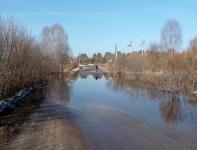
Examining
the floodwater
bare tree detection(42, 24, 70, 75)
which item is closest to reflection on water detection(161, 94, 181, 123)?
the floodwater

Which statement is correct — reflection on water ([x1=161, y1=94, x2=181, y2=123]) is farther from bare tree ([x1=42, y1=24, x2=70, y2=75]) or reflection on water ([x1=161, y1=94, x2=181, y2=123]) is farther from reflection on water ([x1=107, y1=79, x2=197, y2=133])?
bare tree ([x1=42, y1=24, x2=70, y2=75])

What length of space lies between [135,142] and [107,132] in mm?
1693

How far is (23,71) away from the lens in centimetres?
2559

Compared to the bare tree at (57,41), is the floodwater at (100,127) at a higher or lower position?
lower

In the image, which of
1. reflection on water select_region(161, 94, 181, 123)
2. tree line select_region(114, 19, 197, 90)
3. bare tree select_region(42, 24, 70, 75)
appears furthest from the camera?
bare tree select_region(42, 24, 70, 75)

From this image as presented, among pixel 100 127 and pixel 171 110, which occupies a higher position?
pixel 100 127

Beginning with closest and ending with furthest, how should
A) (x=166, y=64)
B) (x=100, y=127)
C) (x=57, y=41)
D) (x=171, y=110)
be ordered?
1. (x=100, y=127)
2. (x=171, y=110)
3. (x=166, y=64)
4. (x=57, y=41)

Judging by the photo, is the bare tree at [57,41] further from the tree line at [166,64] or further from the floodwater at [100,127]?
the floodwater at [100,127]

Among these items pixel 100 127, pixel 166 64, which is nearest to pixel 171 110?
pixel 100 127

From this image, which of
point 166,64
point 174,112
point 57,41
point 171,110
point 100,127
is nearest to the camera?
point 100,127

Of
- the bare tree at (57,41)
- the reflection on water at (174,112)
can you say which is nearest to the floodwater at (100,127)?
the reflection on water at (174,112)

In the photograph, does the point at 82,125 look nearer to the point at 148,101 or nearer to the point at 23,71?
the point at 148,101

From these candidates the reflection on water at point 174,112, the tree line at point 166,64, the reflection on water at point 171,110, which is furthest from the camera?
the tree line at point 166,64

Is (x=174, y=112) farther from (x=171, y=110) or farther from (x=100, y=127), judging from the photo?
(x=100, y=127)
